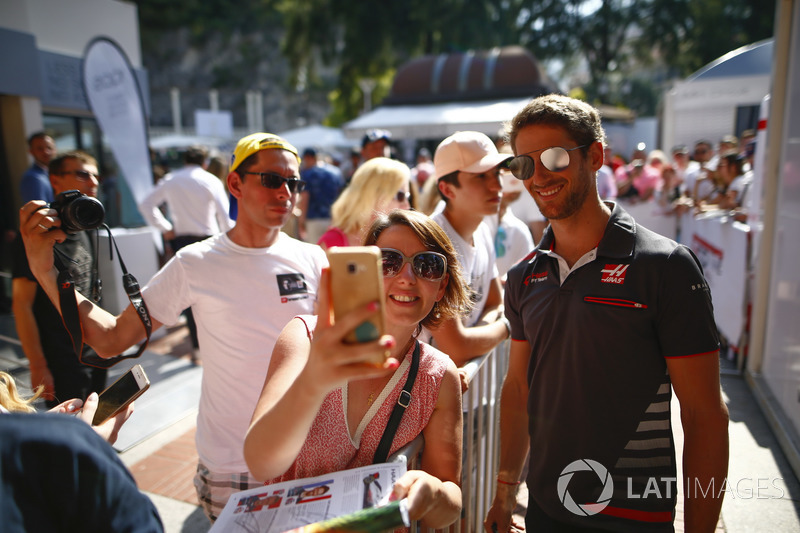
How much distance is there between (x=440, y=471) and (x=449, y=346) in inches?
29.7

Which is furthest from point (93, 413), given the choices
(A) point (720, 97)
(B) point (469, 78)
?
(B) point (469, 78)

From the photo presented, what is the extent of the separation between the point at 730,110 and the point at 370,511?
14107 millimetres

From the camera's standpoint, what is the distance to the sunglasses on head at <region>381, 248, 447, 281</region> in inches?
63.4

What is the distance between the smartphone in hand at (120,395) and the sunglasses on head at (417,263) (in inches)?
31.5

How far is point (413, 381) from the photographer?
5.06 feet

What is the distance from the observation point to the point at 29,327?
9.36 ft

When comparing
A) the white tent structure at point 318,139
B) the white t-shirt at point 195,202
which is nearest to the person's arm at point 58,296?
the white t-shirt at point 195,202

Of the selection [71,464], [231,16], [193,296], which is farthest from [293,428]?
[231,16]

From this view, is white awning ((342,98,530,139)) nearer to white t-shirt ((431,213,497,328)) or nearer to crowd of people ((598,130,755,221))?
crowd of people ((598,130,755,221))

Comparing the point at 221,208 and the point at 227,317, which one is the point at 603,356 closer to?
the point at 227,317

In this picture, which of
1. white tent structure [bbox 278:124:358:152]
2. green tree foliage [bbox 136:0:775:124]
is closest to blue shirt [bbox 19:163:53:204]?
white tent structure [bbox 278:124:358:152]

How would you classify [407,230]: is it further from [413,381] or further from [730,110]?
[730,110]

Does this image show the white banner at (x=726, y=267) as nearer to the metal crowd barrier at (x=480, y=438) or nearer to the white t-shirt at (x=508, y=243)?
the white t-shirt at (x=508, y=243)

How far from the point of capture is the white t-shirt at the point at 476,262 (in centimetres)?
260
